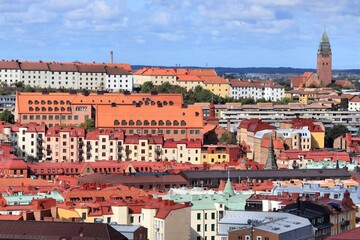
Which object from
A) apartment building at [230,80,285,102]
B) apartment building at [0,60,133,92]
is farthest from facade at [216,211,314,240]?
apartment building at [230,80,285,102]

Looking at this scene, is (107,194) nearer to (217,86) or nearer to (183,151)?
(183,151)

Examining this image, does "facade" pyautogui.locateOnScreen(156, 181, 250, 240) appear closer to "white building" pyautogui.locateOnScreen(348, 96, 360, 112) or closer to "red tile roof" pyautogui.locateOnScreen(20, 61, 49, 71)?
"red tile roof" pyautogui.locateOnScreen(20, 61, 49, 71)

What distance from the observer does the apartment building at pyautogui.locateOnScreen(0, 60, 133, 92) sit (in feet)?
543

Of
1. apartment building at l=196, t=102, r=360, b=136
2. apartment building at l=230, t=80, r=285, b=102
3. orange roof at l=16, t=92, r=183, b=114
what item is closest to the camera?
orange roof at l=16, t=92, r=183, b=114

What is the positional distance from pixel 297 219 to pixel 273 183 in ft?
99.5

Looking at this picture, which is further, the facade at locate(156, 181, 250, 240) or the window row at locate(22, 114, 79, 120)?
the window row at locate(22, 114, 79, 120)

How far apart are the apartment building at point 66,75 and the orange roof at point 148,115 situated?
39.5m

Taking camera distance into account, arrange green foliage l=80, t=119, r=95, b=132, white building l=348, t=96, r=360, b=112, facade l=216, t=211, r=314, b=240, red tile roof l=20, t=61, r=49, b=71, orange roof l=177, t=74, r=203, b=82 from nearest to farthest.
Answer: facade l=216, t=211, r=314, b=240 < green foliage l=80, t=119, r=95, b=132 < red tile roof l=20, t=61, r=49, b=71 < white building l=348, t=96, r=360, b=112 < orange roof l=177, t=74, r=203, b=82

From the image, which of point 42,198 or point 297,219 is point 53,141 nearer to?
point 42,198

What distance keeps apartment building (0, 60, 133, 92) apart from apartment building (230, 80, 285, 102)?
50.5 ft

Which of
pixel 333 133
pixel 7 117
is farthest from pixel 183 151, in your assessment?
pixel 333 133

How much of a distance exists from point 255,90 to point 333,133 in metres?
47.3

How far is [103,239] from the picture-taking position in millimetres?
58594

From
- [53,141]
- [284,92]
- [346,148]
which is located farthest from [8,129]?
[284,92]
